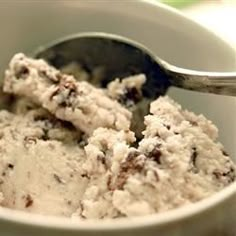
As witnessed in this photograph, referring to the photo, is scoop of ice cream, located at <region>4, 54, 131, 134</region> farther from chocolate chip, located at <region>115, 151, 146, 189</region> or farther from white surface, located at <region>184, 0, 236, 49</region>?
white surface, located at <region>184, 0, 236, 49</region>

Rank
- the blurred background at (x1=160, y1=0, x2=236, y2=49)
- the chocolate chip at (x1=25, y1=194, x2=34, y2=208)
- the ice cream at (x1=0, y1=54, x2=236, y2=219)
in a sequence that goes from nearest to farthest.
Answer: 1. the ice cream at (x1=0, y1=54, x2=236, y2=219)
2. the chocolate chip at (x1=25, y1=194, x2=34, y2=208)
3. the blurred background at (x1=160, y1=0, x2=236, y2=49)

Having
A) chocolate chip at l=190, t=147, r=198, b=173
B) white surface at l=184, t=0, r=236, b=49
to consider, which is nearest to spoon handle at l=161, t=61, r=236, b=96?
chocolate chip at l=190, t=147, r=198, b=173

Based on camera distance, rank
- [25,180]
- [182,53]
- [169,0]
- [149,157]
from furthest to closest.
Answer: [169,0] → [182,53] → [25,180] → [149,157]

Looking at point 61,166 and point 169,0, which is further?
point 169,0

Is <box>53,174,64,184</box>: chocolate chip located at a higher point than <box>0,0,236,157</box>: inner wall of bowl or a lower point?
lower

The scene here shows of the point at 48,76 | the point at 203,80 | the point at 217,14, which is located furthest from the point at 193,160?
the point at 217,14

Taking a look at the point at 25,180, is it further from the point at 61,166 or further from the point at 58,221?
the point at 58,221

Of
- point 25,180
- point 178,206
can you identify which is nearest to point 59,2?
point 25,180
